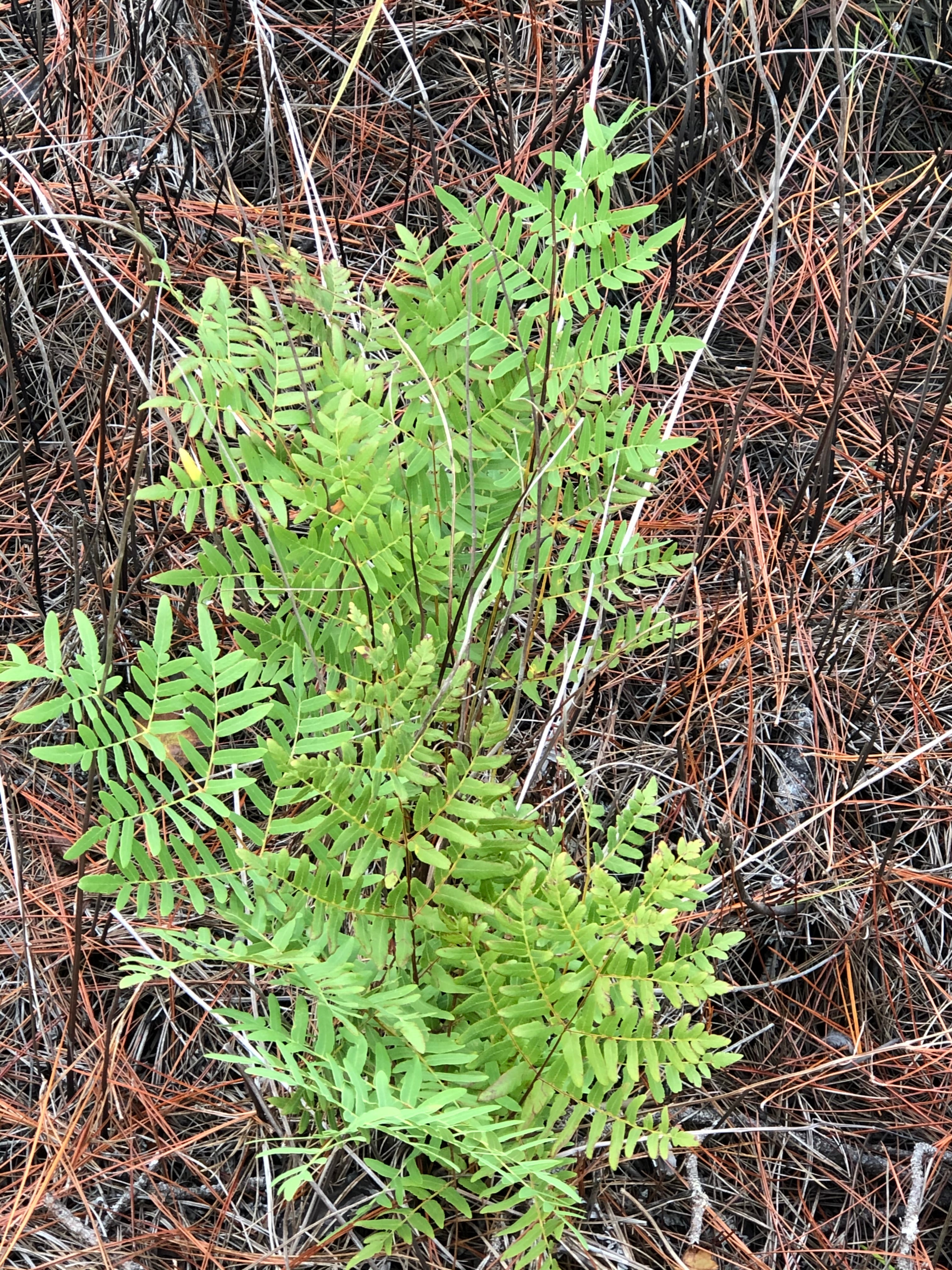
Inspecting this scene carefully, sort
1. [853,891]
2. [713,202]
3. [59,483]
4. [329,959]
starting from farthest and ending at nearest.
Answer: [713,202] → [59,483] → [853,891] → [329,959]

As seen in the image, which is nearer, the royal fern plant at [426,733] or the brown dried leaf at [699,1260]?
the royal fern plant at [426,733]

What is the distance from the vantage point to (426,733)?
1.28 meters

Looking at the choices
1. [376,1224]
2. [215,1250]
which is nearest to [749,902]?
[376,1224]

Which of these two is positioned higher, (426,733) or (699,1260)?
(426,733)

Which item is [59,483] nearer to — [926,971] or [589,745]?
[589,745]

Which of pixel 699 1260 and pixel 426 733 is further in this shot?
pixel 699 1260

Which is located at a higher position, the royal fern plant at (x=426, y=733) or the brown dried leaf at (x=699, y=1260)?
the royal fern plant at (x=426, y=733)

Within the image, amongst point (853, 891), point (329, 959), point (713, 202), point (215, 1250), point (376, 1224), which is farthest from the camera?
point (713, 202)

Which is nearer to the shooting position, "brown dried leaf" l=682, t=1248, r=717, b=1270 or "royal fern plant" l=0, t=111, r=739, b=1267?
"royal fern plant" l=0, t=111, r=739, b=1267

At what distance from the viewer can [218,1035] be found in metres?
1.77

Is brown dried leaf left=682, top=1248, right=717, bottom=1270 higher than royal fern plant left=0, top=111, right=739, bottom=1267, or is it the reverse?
royal fern plant left=0, top=111, right=739, bottom=1267

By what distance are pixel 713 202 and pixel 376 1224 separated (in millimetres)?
1941

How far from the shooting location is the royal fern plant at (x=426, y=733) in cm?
126

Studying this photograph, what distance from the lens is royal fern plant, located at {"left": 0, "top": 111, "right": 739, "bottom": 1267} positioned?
4.13ft
